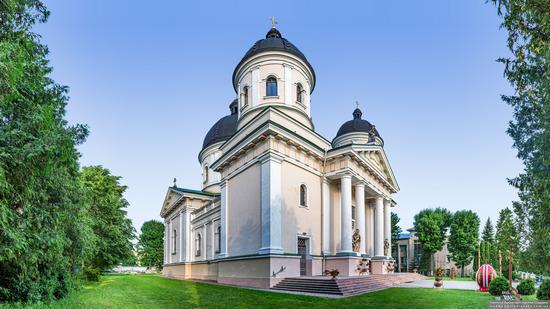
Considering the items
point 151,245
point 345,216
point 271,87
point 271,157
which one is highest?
point 271,87

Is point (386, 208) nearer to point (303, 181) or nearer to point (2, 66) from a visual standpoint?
point (303, 181)

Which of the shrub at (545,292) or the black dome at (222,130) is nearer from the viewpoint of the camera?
the shrub at (545,292)

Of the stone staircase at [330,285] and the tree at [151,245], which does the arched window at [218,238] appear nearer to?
the stone staircase at [330,285]

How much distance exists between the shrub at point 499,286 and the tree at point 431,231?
36.7 metres

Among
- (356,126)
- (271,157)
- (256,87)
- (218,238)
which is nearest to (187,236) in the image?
(218,238)

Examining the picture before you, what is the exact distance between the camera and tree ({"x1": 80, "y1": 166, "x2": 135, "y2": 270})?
1176 inches

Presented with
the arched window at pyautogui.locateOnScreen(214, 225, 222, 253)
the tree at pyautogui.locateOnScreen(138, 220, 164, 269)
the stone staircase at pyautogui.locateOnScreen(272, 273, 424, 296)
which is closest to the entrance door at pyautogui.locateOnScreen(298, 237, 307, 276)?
the stone staircase at pyautogui.locateOnScreen(272, 273, 424, 296)

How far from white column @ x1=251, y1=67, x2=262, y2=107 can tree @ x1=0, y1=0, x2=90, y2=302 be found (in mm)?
14589

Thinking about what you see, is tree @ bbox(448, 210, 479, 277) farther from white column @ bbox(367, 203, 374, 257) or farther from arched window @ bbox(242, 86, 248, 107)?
arched window @ bbox(242, 86, 248, 107)

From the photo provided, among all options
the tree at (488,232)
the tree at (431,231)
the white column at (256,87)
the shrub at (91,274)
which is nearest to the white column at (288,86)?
the white column at (256,87)

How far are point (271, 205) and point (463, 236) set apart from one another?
44231 mm

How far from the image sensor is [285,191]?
19641mm

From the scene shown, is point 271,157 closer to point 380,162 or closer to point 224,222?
point 224,222

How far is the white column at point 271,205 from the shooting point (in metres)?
18.1
